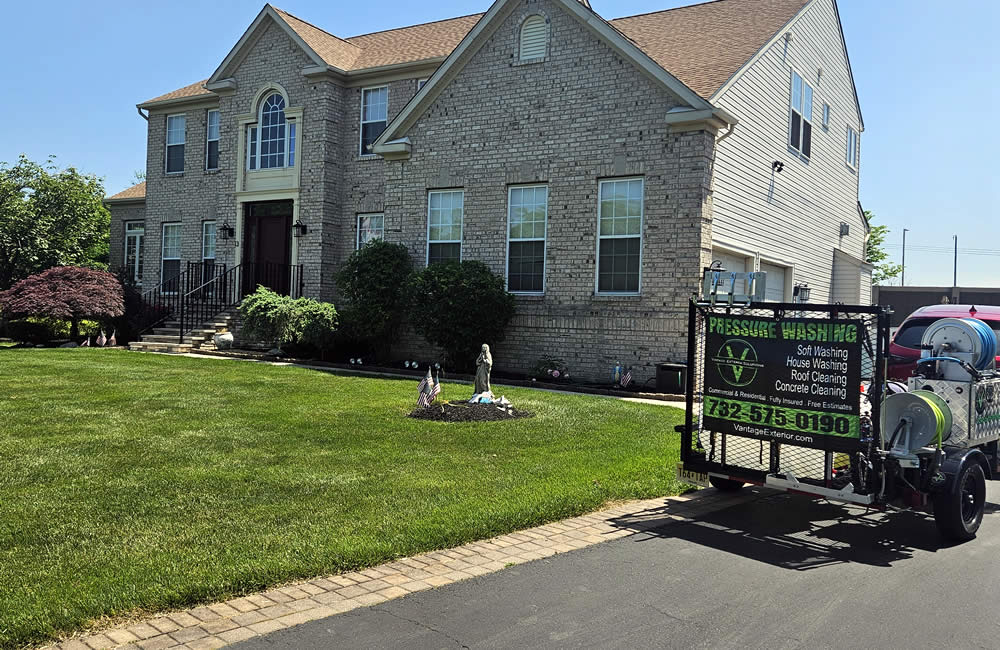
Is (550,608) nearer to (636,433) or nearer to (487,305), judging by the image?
(636,433)

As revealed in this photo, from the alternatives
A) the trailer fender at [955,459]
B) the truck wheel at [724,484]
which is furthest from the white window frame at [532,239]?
the trailer fender at [955,459]

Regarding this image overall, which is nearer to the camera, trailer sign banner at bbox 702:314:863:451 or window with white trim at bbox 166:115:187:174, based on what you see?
trailer sign banner at bbox 702:314:863:451

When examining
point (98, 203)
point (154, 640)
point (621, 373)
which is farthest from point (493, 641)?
point (98, 203)

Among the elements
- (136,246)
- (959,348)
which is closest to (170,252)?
(136,246)

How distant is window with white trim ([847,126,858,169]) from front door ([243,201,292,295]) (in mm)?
17032

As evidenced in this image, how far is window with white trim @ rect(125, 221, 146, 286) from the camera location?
2808cm

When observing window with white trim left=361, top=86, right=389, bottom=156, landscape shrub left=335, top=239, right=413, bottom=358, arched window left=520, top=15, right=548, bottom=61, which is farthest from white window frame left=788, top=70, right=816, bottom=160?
window with white trim left=361, top=86, right=389, bottom=156

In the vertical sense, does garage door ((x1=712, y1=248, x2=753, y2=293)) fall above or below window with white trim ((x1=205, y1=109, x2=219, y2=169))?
below

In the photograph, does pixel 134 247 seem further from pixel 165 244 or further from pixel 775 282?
pixel 775 282

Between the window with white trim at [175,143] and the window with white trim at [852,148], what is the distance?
2087 cm

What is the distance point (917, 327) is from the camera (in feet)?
45.5

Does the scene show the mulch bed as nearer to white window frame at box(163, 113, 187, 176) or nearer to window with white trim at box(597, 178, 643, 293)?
window with white trim at box(597, 178, 643, 293)

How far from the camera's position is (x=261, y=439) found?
8.92m

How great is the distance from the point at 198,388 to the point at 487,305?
6.11 meters
